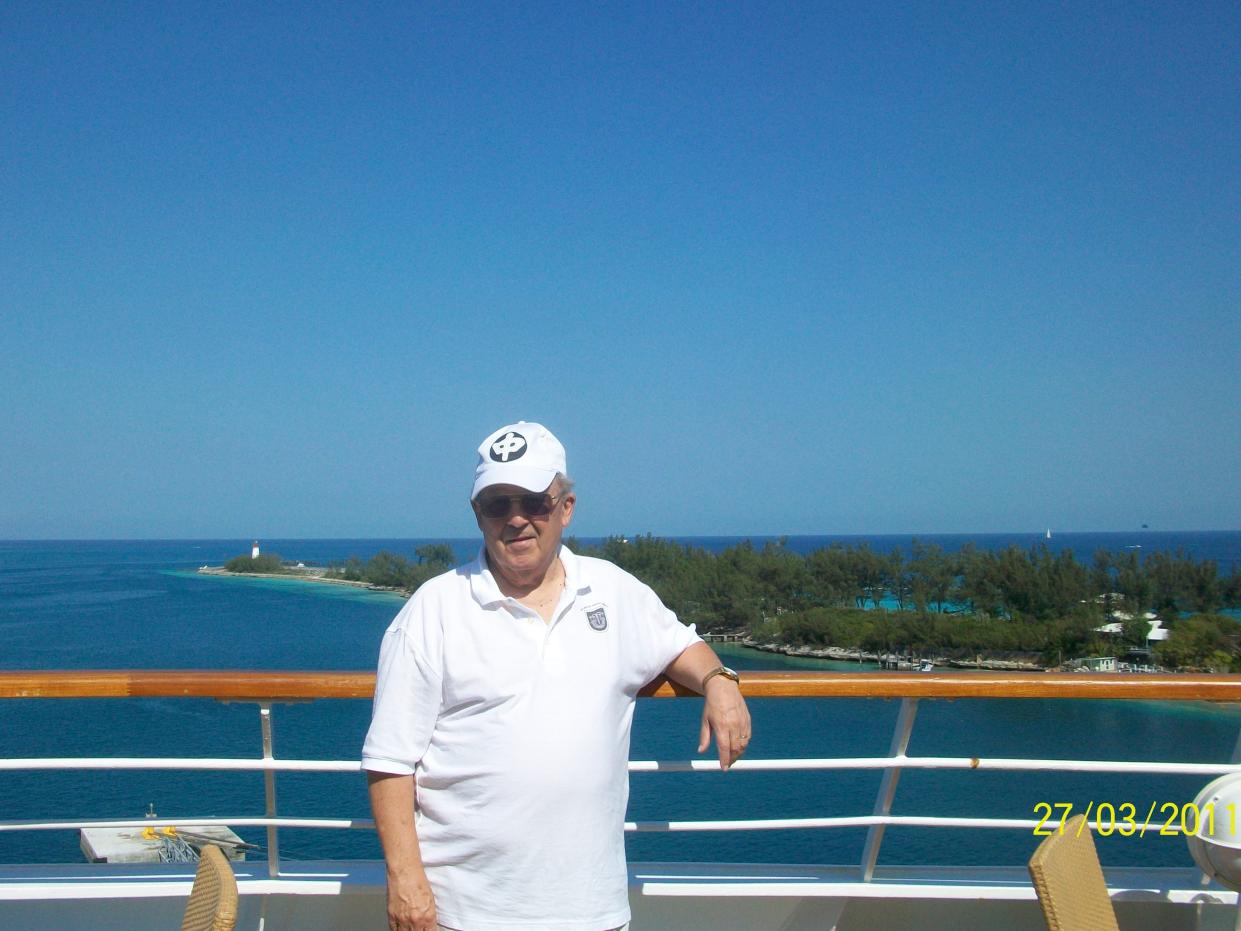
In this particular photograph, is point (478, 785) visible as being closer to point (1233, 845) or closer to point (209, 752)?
point (1233, 845)

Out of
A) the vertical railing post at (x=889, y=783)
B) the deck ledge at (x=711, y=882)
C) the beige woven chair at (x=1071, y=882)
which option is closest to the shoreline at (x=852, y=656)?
the deck ledge at (x=711, y=882)

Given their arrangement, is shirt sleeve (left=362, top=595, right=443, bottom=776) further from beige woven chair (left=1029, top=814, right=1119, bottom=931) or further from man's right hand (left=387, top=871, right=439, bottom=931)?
beige woven chair (left=1029, top=814, right=1119, bottom=931)

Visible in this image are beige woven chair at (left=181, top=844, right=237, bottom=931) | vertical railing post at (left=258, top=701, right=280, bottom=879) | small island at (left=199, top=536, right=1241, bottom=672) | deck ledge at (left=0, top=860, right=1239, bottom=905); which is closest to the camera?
beige woven chair at (left=181, top=844, right=237, bottom=931)

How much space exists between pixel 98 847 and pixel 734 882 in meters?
10.5

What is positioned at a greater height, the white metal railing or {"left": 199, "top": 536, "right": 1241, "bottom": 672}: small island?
the white metal railing

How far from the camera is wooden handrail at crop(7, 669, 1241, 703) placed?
168 cm

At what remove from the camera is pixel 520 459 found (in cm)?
142

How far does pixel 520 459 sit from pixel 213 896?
0.68m

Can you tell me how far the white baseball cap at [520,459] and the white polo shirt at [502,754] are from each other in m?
0.16

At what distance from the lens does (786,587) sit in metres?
33.9

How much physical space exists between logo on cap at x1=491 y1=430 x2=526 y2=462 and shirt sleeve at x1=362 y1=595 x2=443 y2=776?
0.24 m

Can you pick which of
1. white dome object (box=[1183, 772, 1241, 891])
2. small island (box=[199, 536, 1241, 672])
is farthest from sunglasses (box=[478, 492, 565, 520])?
small island (box=[199, 536, 1241, 672])

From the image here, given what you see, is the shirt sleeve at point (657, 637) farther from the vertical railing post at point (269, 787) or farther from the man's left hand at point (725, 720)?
the vertical railing post at point (269, 787)

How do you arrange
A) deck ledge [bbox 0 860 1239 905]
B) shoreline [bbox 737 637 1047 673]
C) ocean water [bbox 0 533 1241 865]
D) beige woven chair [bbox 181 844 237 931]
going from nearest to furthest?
A: beige woven chair [bbox 181 844 237 931] < deck ledge [bbox 0 860 1239 905] < ocean water [bbox 0 533 1241 865] < shoreline [bbox 737 637 1047 673]
